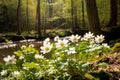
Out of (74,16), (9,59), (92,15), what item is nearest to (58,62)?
(9,59)

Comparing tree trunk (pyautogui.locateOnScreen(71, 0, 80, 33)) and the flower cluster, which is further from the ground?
the flower cluster

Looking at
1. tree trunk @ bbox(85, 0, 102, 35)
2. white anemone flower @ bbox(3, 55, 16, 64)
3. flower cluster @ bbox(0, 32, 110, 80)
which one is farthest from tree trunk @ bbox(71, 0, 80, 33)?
white anemone flower @ bbox(3, 55, 16, 64)

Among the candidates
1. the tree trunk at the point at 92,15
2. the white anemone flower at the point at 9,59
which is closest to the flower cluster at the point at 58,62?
the white anemone flower at the point at 9,59

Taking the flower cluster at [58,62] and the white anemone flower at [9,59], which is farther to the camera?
the white anemone flower at [9,59]

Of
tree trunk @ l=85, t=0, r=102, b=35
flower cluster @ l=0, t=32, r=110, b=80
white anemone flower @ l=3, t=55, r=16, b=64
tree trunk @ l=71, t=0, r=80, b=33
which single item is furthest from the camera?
tree trunk @ l=71, t=0, r=80, b=33

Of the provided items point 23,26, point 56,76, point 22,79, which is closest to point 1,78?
point 22,79

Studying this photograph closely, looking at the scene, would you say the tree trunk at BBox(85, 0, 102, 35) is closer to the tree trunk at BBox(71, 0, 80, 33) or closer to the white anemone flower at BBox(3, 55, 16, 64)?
the white anemone flower at BBox(3, 55, 16, 64)

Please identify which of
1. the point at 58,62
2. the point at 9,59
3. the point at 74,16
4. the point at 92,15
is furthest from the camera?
the point at 74,16

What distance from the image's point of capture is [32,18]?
4366 cm

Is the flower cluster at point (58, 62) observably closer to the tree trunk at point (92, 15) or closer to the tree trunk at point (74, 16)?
the tree trunk at point (92, 15)

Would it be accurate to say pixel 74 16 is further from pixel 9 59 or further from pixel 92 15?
pixel 9 59

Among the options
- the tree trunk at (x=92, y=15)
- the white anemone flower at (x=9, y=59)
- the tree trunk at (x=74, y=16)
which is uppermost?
the white anemone flower at (x=9, y=59)

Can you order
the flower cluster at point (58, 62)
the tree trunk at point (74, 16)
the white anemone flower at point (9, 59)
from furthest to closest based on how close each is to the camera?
the tree trunk at point (74, 16), the white anemone flower at point (9, 59), the flower cluster at point (58, 62)

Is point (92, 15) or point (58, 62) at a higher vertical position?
point (58, 62)
